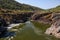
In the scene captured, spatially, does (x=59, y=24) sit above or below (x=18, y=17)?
above

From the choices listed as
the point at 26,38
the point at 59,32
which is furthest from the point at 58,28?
the point at 26,38

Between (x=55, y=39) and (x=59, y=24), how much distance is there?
12.5 metres

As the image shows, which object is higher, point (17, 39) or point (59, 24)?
point (59, 24)

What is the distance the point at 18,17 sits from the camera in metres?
156

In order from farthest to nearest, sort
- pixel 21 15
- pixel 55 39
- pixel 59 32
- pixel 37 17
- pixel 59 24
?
pixel 21 15
pixel 37 17
pixel 59 24
pixel 59 32
pixel 55 39

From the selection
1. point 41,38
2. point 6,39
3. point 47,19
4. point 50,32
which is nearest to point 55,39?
point 41,38

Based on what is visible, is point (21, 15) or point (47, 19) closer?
point (47, 19)

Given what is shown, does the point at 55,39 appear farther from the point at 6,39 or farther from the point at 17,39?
the point at 6,39

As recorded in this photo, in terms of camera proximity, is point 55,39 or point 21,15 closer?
point 55,39

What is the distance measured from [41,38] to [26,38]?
6.26 meters

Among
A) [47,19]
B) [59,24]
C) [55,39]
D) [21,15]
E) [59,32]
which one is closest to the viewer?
[55,39]

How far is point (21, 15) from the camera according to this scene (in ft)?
547

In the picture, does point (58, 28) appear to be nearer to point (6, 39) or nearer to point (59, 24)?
point (59, 24)

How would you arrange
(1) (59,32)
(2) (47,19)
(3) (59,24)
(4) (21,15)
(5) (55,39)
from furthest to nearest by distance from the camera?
1. (4) (21,15)
2. (2) (47,19)
3. (3) (59,24)
4. (1) (59,32)
5. (5) (55,39)
